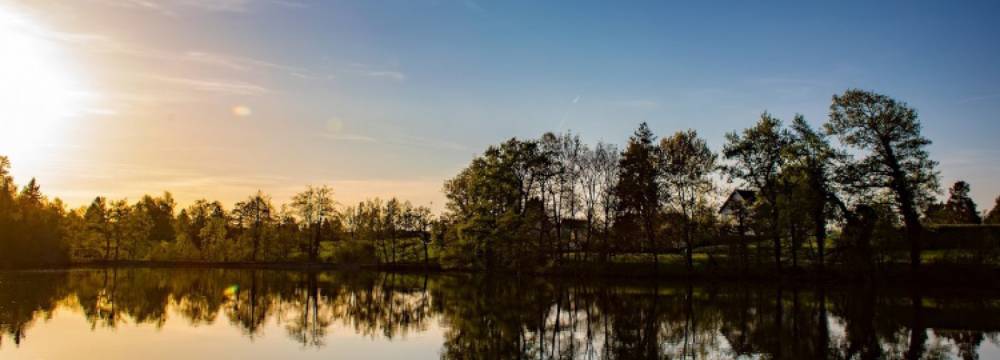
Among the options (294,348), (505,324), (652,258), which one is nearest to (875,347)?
(505,324)

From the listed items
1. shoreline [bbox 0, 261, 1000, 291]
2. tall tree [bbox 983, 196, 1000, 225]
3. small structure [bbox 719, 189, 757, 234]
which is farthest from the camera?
tall tree [bbox 983, 196, 1000, 225]

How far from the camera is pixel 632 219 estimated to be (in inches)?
2625

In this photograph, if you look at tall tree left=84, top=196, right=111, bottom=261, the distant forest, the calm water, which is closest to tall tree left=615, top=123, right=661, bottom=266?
the distant forest

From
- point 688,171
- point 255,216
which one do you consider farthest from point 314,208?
point 688,171

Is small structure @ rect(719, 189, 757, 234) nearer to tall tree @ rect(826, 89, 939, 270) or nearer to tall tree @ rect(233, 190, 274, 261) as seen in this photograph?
tall tree @ rect(826, 89, 939, 270)

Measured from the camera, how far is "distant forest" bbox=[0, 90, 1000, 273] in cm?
5091

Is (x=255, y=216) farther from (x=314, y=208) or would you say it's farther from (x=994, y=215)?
(x=994, y=215)

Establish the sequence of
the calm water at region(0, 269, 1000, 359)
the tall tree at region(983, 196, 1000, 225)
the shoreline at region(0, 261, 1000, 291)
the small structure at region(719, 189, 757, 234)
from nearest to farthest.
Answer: the calm water at region(0, 269, 1000, 359), the shoreline at region(0, 261, 1000, 291), the small structure at region(719, 189, 757, 234), the tall tree at region(983, 196, 1000, 225)

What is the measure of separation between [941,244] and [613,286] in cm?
2892

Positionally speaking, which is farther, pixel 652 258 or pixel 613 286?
pixel 652 258

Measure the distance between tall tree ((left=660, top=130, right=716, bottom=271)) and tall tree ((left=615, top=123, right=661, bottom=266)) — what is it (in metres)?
1.57

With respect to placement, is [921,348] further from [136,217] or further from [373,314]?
[136,217]

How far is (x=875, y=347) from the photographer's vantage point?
832 inches

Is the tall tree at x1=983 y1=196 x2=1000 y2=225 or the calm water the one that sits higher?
the tall tree at x1=983 y1=196 x2=1000 y2=225
